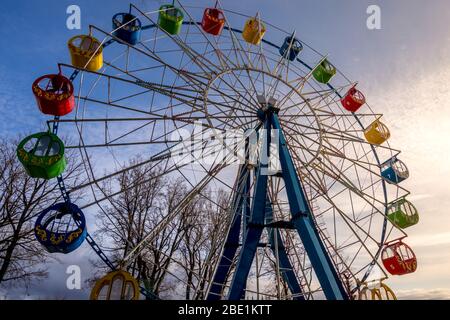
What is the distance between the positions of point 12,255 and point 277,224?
1175 cm

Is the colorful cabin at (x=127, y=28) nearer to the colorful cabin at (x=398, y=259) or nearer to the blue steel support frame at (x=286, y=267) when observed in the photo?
the blue steel support frame at (x=286, y=267)

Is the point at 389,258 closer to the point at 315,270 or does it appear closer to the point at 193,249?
the point at 315,270

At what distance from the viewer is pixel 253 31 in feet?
41.3

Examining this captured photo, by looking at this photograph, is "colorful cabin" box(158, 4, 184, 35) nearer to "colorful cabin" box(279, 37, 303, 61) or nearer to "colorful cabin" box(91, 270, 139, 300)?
"colorful cabin" box(279, 37, 303, 61)

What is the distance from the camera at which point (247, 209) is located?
10.9m

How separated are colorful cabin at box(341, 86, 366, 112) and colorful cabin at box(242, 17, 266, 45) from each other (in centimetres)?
421

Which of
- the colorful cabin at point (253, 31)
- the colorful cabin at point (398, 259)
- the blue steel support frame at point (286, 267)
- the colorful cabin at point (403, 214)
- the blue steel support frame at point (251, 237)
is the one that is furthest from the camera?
the colorful cabin at point (253, 31)

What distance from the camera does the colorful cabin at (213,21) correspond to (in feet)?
39.4

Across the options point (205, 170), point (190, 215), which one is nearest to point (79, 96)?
point (205, 170)

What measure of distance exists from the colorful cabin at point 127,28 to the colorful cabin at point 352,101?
8.27m

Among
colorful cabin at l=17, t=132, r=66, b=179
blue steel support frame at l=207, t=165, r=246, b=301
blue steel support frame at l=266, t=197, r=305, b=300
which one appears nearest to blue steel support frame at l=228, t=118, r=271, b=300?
blue steel support frame at l=266, t=197, r=305, b=300

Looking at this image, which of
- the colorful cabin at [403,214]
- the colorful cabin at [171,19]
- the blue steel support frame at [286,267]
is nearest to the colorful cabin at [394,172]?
the colorful cabin at [403,214]

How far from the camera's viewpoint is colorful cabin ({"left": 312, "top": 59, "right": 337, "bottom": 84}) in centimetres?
1330

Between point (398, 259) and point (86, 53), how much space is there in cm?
1156
